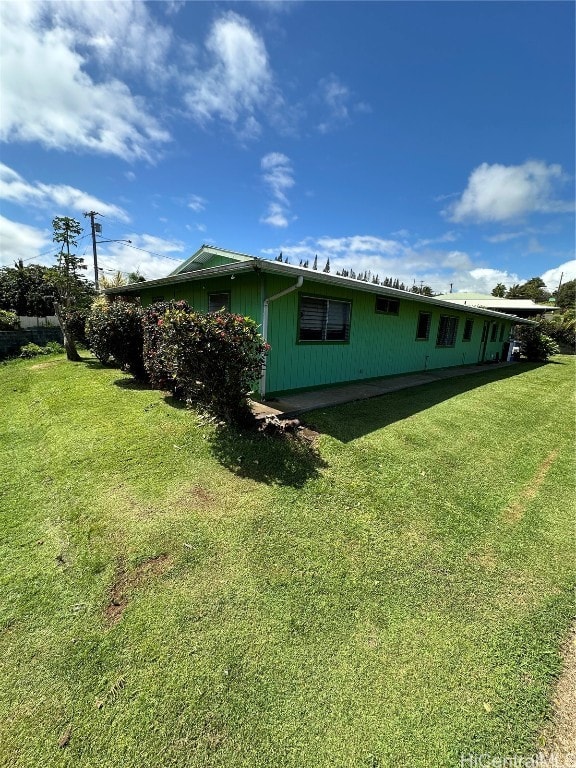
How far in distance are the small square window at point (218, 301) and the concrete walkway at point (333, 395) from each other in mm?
2592

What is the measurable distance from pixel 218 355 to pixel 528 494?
4261mm

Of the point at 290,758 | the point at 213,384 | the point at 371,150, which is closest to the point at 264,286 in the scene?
the point at 213,384

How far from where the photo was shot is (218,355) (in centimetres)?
442

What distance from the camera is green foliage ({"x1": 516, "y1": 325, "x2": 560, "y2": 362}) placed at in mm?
17453

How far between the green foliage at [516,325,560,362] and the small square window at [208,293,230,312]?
1799cm

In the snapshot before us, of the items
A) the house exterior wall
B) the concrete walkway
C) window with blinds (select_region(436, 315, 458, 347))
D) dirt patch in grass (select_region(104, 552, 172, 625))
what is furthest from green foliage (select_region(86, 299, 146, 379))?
window with blinds (select_region(436, 315, 458, 347))

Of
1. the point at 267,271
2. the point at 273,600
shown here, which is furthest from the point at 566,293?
the point at 273,600

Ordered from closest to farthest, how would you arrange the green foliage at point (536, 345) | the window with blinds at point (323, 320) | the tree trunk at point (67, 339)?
1. the window with blinds at point (323, 320)
2. the tree trunk at point (67, 339)
3. the green foliage at point (536, 345)

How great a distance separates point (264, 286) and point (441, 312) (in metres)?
8.47

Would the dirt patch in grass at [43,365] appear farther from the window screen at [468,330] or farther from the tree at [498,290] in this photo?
the tree at [498,290]

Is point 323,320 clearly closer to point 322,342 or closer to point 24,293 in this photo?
point 322,342

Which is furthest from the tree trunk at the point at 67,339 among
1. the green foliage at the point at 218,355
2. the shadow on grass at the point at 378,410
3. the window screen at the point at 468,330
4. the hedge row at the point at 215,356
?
the window screen at the point at 468,330

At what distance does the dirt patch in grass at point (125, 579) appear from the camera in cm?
217

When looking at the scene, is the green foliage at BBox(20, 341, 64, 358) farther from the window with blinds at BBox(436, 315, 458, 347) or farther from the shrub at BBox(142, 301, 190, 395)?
the window with blinds at BBox(436, 315, 458, 347)
